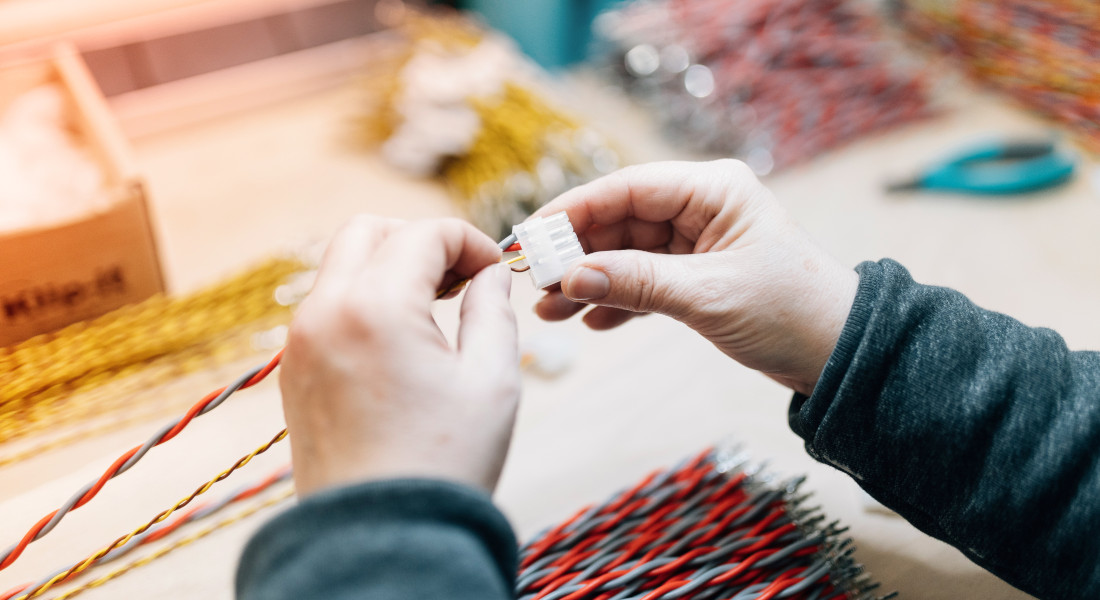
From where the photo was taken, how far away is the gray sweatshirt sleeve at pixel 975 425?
0.53 meters

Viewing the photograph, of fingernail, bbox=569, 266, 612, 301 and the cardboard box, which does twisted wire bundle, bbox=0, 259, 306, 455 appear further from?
fingernail, bbox=569, 266, 612, 301

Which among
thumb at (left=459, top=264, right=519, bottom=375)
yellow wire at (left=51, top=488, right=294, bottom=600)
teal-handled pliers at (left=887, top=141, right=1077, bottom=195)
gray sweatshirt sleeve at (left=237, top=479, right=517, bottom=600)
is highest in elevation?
thumb at (left=459, top=264, right=519, bottom=375)

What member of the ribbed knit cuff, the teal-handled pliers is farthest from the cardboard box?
the teal-handled pliers

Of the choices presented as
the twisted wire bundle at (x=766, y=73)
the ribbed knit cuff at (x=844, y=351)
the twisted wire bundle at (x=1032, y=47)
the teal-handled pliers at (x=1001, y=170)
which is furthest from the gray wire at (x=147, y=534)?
the twisted wire bundle at (x=1032, y=47)

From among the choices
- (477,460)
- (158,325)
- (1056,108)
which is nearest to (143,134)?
(158,325)

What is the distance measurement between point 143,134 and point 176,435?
32.0 inches

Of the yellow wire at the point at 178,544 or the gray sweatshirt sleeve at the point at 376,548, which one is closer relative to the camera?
the gray sweatshirt sleeve at the point at 376,548

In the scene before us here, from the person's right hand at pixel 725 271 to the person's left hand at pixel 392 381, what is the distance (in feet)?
0.41

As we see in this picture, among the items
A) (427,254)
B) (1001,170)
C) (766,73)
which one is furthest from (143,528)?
(1001,170)

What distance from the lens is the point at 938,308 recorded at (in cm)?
57

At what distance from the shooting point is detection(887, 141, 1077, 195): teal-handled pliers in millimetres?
1081

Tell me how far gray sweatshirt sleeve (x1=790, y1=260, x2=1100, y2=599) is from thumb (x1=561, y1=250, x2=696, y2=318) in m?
0.13

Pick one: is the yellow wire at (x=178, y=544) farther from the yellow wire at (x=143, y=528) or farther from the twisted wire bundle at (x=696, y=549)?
the twisted wire bundle at (x=696, y=549)

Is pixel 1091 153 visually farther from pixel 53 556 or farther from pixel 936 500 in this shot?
pixel 53 556
